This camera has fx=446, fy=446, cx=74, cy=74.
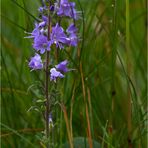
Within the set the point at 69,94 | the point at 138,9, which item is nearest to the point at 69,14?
the point at 69,94

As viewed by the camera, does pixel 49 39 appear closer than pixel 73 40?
Yes

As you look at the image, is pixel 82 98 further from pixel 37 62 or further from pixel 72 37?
pixel 37 62

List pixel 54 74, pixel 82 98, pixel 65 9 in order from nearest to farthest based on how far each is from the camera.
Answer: pixel 54 74, pixel 65 9, pixel 82 98

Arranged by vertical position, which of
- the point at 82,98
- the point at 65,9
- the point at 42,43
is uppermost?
the point at 65,9

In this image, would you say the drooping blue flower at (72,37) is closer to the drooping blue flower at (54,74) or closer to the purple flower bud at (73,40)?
the purple flower bud at (73,40)

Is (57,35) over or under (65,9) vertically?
under

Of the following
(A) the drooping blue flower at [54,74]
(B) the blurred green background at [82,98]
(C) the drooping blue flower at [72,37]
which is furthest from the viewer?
(B) the blurred green background at [82,98]

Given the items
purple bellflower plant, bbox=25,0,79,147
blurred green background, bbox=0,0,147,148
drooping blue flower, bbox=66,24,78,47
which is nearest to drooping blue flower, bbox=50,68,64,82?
purple bellflower plant, bbox=25,0,79,147

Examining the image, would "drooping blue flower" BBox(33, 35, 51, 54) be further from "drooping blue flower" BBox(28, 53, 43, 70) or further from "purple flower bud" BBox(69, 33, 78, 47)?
"purple flower bud" BBox(69, 33, 78, 47)

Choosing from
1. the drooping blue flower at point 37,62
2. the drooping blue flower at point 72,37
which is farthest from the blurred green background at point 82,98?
the drooping blue flower at point 37,62

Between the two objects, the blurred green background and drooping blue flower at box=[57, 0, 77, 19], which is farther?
the blurred green background

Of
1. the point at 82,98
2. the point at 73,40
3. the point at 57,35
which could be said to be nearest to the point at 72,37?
the point at 73,40
